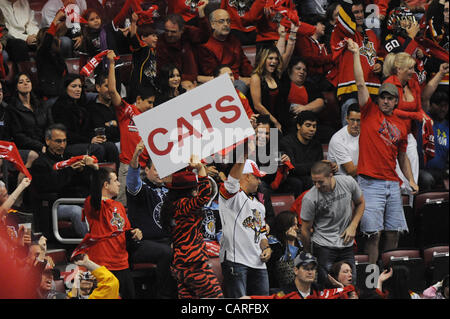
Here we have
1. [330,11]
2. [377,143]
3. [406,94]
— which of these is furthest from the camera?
[330,11]

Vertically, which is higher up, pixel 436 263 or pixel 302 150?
pixel 302 150

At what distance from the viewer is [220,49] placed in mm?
9594

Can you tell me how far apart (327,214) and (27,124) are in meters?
3.02

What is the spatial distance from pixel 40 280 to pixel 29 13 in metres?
4.19

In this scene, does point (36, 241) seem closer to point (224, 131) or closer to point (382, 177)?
point (224, 131)

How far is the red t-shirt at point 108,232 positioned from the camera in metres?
7.26

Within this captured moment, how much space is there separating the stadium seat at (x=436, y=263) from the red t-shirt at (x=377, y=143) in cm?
77

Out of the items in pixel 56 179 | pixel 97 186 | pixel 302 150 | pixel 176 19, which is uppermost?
pixel 176 19

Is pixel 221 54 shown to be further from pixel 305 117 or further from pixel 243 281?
pixel 243 281

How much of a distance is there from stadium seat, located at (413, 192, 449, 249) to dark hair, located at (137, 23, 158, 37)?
10.5ft

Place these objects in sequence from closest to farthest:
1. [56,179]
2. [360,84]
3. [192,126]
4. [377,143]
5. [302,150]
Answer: [192,126]
[56,179]
[360,84]
[377,143]
[302,150]

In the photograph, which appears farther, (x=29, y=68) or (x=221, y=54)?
(x=29, y=68)

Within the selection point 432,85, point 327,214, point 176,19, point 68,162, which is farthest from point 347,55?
point 68,162

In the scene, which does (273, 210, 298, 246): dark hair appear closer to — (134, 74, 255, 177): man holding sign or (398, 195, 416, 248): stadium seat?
(134, 74, 255, 177): man holding sign
